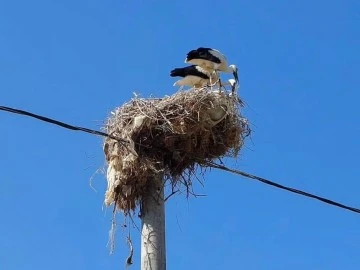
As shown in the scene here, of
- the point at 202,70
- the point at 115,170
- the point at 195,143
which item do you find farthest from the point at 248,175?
the point at 202,70

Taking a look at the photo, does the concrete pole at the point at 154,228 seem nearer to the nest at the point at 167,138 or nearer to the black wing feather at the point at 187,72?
the nest at the point at 167,138

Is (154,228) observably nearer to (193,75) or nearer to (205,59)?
(193,75)

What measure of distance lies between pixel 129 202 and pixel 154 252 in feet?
1.69

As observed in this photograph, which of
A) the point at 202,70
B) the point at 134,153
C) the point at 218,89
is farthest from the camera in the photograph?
the point at 202,70

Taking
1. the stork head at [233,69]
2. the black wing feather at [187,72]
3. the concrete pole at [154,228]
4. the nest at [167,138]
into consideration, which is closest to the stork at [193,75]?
the black wing feather at [187,72]

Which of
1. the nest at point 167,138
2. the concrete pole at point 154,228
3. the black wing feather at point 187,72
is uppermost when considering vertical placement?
the black wing feather at point 187,72

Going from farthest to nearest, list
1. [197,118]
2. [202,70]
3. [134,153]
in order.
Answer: [202,70] < [197,118] < [134,153]

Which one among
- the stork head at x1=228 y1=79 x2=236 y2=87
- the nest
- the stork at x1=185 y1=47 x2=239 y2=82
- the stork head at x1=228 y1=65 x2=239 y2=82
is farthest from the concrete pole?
the stork head at x1=228 y1=65 x2=239 y2=82

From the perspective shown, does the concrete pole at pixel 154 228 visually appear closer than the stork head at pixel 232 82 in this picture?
Yes

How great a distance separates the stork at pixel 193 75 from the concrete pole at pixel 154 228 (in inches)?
68.4

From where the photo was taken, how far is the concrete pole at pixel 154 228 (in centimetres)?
533

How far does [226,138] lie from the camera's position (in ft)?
20.7

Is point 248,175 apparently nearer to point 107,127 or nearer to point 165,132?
point 165,132

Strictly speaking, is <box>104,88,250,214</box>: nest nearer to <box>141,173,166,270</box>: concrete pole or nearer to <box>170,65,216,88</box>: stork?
<box>141,173,166,270</box>: concrete pole
